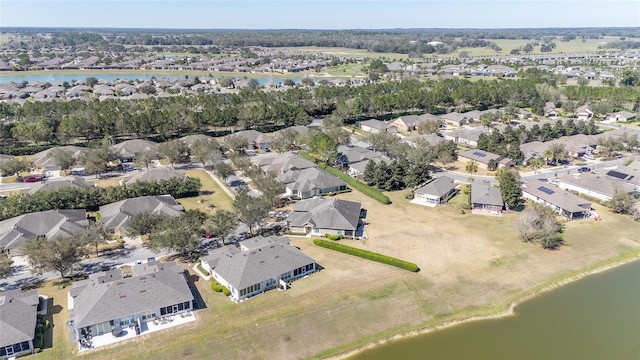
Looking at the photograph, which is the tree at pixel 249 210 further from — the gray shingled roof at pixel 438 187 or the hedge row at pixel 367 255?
the gray shingled roof at pixel 438 187

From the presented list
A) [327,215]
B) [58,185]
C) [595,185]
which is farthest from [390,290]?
[58,185]

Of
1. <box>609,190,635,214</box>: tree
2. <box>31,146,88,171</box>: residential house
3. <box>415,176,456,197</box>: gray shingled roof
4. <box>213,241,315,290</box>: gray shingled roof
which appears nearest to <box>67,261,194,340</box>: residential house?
<box>213,241,315,290</box>: gray shingled roof

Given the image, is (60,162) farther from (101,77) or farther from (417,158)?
(101,77)

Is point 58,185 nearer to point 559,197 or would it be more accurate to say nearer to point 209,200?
point 209,200

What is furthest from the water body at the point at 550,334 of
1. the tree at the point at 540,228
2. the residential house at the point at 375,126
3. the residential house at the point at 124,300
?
the residential house at the point at 375,126

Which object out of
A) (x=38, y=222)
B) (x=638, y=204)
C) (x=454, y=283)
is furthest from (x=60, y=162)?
(x=638, y=204)

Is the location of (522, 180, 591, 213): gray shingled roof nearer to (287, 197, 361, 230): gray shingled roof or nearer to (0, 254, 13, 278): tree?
(287, 197, 361, 230): gray shingled roof
